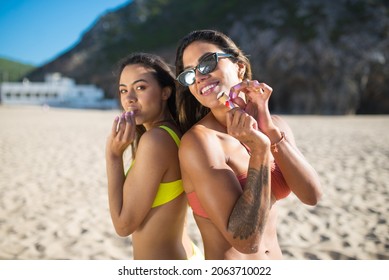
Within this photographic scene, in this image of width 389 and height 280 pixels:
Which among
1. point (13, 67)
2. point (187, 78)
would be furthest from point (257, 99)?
point (13, 67)

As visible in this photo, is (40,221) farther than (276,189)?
Yes

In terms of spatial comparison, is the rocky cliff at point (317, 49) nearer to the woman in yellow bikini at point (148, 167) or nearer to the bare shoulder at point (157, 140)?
the woman in yellow bikini at point (148, 167)

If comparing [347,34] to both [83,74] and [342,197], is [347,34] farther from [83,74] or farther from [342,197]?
[83,74]

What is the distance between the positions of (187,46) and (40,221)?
11.5 ft

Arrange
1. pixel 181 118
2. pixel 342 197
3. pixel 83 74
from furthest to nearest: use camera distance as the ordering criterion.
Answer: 1. pixel 83 74
2. pixel 342 197
3. pixel 181 118

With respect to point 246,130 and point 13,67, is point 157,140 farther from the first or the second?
point 13,67

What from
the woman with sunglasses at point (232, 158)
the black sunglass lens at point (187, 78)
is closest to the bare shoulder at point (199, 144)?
the woman with sunglasses at point (232, 158)

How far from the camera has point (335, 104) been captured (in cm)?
3048

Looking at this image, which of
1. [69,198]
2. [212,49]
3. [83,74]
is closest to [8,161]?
[69,198]

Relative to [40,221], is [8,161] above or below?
above

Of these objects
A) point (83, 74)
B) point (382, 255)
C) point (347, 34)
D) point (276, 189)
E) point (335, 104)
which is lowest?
point (382, 255)

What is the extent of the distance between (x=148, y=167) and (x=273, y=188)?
621 millimetres

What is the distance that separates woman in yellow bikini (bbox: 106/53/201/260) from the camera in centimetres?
154

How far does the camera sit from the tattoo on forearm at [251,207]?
4.41 ft
